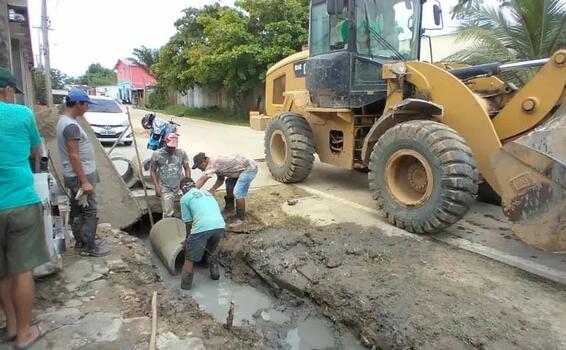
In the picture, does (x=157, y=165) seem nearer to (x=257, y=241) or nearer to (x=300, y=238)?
(x=257, y=241)

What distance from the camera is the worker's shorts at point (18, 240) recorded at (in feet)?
9.23

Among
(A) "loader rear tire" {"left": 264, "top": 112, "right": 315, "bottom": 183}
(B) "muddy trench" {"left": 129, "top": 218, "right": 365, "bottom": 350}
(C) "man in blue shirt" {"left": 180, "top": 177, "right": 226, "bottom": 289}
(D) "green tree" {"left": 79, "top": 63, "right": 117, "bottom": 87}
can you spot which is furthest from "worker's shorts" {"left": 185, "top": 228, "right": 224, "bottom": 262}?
(D) "green tree" {"left": 79, "top": 63, "right": 117, "bottom": 87}

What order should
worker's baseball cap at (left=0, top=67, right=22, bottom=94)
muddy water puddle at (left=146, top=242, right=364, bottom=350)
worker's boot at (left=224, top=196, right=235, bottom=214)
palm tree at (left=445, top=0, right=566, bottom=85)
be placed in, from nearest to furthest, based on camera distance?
worker's baseball cap at (left=0, top=67, right=22, bottom=94)
muddy water puddle at (left=146, top=242, right=364, bottom=350)
worker's boot at (left=224, top=196, right=235, bottom=214)
palm tree at (left=445, top=0, right=566, bottom=85)

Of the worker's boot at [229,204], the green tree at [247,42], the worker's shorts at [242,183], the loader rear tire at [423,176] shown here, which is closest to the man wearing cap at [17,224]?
the worker's shorts at [242,183]

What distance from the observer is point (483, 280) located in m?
4.00

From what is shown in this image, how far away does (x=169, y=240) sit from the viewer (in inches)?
220

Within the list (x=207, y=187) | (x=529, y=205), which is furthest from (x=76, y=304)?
(x=207, y=187)

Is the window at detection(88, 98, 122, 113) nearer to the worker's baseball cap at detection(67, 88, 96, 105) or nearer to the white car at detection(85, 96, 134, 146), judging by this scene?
the white car at detection(85, 96, 134, 146)

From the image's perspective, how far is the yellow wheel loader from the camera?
3.86 metres

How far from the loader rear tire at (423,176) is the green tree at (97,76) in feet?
263

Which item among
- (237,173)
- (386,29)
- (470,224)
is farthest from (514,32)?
(237,173)

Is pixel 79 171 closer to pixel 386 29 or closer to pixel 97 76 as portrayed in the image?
pixel 386 29

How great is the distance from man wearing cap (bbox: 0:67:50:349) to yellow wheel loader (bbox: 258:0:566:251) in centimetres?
362

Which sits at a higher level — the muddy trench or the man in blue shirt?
the man in blue shirt
